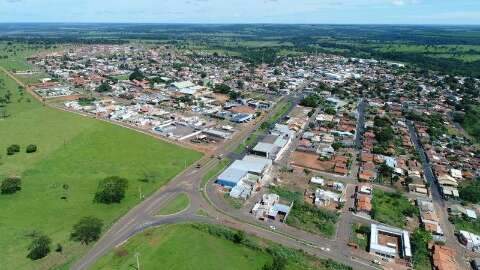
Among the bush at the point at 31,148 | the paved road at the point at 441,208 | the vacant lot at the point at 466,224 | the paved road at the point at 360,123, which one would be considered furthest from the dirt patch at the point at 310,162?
the bush at the point at 31,148

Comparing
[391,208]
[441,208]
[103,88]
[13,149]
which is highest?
[103,88]

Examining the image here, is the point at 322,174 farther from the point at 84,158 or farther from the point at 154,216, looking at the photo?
the point at 84,158

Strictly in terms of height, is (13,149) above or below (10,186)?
above

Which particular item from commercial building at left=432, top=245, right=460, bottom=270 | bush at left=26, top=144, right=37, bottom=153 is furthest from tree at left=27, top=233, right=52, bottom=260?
commercial building at left=432, top=245, right=460, bottom=270

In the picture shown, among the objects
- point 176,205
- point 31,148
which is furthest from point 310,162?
point 31,148

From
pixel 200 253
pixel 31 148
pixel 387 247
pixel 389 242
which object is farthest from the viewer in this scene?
pixel 31 148

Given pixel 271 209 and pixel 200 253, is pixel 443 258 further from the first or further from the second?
pixel 200 253

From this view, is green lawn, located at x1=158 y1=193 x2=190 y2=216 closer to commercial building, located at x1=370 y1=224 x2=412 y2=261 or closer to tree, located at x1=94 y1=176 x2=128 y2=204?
tree, located at x1=94 y1=176 x2=128 y2=204
